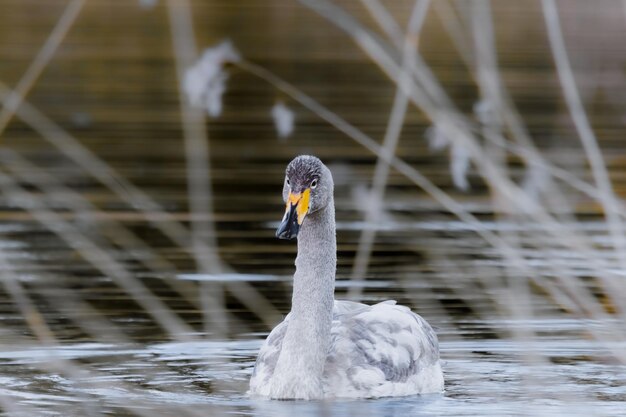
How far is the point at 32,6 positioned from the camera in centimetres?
3262

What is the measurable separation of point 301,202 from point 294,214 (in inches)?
7.5

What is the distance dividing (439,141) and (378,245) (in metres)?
5.76

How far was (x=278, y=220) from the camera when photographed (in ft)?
45.0

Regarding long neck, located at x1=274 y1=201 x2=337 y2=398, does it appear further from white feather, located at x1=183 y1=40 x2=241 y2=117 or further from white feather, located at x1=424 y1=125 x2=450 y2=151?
white feather, located at x1=183 y1=40 x2=241 y2=117

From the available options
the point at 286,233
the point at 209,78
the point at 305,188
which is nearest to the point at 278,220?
the point at 305,188

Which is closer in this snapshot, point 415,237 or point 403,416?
point 403,416

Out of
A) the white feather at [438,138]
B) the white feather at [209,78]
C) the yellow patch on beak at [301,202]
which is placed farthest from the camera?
the yellow patch on beak at [301,202]

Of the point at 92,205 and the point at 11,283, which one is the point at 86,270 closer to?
the point at 92,205

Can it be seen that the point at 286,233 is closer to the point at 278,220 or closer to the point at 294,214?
the point at 294,214

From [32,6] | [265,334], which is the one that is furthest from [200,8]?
[265,334]

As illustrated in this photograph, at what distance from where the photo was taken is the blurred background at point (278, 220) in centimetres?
638

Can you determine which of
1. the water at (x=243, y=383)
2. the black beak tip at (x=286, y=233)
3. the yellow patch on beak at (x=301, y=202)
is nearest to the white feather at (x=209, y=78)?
the black beak tip at (x=286, y=233)

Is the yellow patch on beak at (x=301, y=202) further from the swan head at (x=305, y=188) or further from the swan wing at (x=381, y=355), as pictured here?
the swan wing at (x=381, y=355)

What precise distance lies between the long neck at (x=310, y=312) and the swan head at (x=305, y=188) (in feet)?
0.63
